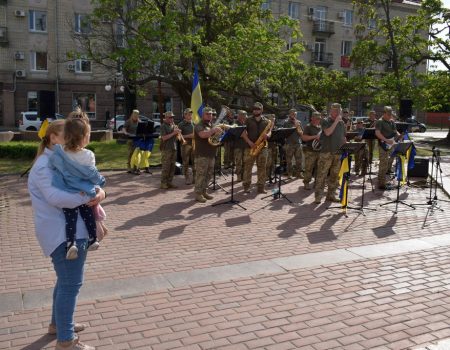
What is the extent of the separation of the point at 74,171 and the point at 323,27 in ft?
160

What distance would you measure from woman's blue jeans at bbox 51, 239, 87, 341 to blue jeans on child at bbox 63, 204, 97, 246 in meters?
0.08

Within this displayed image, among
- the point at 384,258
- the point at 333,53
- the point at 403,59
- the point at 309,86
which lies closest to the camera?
the point at 384,258

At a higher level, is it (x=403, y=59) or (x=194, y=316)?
(x=403, y=59)

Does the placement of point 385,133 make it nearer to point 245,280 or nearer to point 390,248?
point 390,248

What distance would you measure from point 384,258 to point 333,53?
152 ft

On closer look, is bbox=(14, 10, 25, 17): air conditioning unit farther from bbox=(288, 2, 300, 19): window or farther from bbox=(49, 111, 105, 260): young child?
bbox=(49, 111, 105, 260): young child

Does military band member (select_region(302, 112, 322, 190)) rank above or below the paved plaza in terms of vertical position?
above

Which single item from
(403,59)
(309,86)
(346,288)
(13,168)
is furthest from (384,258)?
(403,59)

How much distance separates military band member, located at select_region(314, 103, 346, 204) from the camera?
10.4m

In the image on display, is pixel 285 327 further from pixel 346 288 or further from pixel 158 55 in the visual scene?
pixel 158 55

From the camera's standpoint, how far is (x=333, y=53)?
50.1 meters

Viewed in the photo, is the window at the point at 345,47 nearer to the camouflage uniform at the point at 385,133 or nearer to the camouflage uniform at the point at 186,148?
the camouflage uniform at the point at 385,133

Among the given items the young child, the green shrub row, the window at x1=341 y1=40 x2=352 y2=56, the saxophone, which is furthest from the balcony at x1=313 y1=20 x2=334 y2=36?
the young child

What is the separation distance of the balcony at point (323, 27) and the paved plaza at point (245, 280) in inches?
1636
